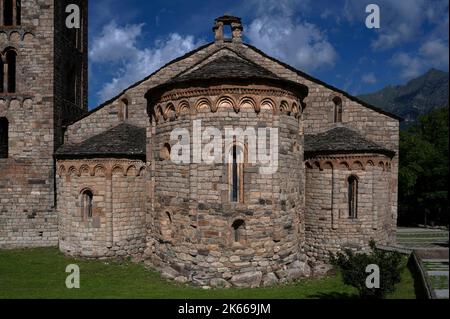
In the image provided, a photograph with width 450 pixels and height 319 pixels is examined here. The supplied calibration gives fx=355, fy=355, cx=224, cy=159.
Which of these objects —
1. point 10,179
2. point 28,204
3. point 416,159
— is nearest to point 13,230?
point 28,204

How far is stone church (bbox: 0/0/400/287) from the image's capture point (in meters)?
11.8

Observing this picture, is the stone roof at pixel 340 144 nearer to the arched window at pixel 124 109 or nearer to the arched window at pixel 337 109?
the arched window at pixel 337 109

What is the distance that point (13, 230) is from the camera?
54.0 feet

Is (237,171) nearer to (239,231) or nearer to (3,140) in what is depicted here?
(239,231)

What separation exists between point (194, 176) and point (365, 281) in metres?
5.96

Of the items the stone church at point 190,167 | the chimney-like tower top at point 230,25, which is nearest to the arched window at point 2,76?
the stone church at point 190,167

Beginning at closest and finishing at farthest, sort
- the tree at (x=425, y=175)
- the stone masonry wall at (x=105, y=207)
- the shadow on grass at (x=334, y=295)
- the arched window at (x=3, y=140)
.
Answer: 1. the shadow on grass at (x=334, y=295)
2. the stone masonry wall at (x=105, y=207)
3. the arched window at (x=3, y=140)
4. the tree at (x=425, y=175)

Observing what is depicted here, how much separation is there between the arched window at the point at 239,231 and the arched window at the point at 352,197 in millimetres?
5326

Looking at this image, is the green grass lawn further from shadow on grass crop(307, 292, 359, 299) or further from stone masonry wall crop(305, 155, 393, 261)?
stone masonry wall crop(305, 155, 393, 261)

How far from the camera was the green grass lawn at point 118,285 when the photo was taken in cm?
1057

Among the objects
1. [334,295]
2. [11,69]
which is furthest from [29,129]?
[334,295]

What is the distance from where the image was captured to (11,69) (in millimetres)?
17141

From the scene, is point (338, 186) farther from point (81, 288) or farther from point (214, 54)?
point (81, 288)

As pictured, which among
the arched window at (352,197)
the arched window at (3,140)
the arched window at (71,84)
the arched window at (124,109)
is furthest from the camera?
the arched window at (71,84)
